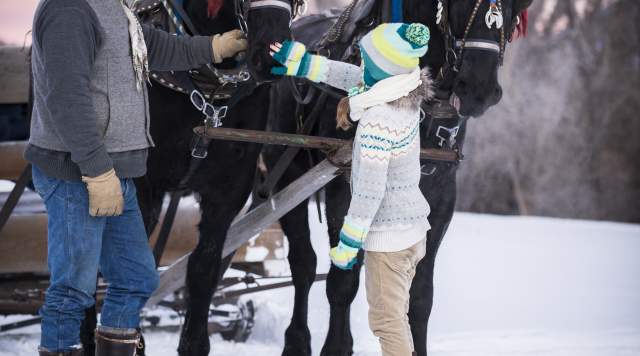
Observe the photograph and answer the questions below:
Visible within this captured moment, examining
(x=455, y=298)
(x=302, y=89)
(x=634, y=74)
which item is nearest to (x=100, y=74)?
(x=302, y=89)

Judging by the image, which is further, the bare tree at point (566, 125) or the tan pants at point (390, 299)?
the bare tree at point (566, 125)

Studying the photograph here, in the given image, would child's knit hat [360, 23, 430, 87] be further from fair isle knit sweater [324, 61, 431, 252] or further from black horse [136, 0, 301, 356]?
black horse [136, 0, 301, 356]

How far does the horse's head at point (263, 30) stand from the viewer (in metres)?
2.86

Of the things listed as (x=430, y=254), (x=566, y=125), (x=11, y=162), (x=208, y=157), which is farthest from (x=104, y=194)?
(x=566, y=125)

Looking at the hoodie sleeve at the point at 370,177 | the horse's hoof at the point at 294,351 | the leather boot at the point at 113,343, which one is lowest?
the horse's hoof at the point at 294,351

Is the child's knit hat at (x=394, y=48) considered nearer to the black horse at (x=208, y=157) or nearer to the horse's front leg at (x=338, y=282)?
the black horse at (x=208, y=157)

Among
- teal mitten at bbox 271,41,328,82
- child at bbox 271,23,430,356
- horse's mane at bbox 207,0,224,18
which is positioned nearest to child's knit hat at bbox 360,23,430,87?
child at bbox 271,23,430,356

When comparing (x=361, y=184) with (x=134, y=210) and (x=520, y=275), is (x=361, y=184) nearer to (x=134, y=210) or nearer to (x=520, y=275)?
(x=134, y=210)

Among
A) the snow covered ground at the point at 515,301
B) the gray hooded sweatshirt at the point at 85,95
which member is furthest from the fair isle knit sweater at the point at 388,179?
the snow covered ground at the point at 515,301

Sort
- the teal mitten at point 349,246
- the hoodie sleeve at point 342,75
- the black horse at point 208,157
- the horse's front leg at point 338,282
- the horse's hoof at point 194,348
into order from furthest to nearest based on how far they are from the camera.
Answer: the horse's hoof at point 194,348, the horse's front leg at point 338,282, the hoodie sleeve at point 342,75, the black horse at point 208,157, the teal mitten at point 349,246

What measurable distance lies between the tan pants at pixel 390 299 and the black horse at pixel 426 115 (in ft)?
2.31

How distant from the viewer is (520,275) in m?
7.04

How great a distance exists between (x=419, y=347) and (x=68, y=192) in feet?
5.94

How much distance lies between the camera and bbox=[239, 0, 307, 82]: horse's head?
9.38ft
